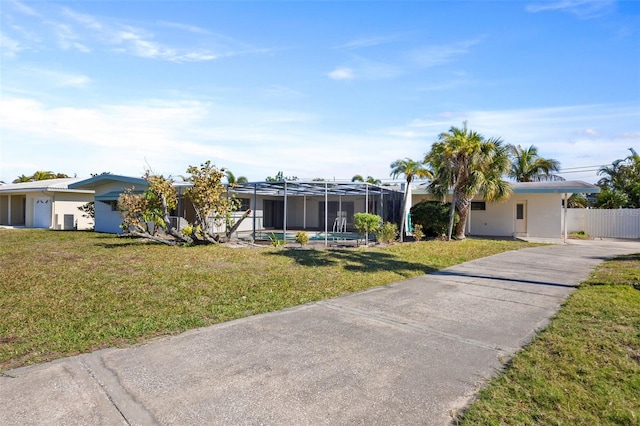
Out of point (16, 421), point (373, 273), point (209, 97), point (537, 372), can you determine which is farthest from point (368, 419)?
point (209, 97)

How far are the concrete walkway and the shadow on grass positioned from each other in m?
3.15

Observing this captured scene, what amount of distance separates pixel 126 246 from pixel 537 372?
1350 cm

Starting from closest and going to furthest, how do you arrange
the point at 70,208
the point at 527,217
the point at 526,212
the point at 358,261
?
the point at 358,261 < the point at 527,217 < the point at 526,212 < the point at 70,208

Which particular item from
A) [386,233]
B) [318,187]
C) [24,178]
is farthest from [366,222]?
[24,178]

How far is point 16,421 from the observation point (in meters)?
2.76

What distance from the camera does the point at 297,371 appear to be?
145 inches

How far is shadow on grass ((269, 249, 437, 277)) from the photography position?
30.8 ft

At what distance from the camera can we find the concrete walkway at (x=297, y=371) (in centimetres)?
293

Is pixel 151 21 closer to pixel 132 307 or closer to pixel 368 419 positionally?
pixel 132 307

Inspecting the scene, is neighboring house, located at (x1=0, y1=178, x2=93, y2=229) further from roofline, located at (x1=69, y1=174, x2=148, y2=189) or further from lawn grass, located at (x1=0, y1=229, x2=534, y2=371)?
lawn grass, located at (x1=0, y1=229, x2=534, y2=371)

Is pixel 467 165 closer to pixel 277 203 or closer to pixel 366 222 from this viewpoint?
pixel 366 222

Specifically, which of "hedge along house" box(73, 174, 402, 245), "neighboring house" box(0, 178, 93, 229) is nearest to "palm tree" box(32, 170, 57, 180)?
"neighboring house" box(0, 178, 93, 229)

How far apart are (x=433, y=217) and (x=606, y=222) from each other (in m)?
10.2

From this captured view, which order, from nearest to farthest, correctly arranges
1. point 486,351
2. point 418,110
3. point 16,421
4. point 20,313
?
point 16,421
point 486,351
point 20,313
point 418,110
